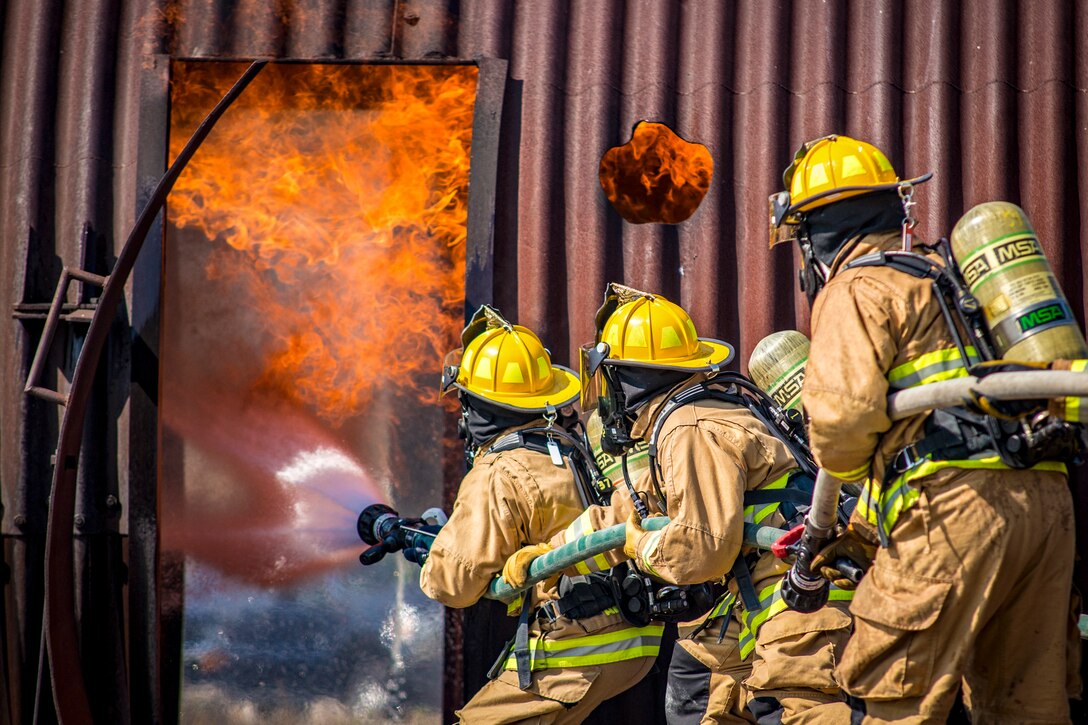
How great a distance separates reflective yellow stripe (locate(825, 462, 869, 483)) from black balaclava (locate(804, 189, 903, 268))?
74cm

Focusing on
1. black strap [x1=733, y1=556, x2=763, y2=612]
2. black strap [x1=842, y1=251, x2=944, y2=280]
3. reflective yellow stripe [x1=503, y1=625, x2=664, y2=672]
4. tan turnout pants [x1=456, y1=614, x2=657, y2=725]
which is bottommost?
tan turnout pants [x1=456, y1=614, x2=657, y2=725]

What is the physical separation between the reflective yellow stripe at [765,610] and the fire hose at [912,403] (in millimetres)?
325

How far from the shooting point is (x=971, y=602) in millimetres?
2867

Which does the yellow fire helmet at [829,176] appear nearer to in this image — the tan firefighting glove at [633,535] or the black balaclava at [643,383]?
the black balaclava at [643,383]

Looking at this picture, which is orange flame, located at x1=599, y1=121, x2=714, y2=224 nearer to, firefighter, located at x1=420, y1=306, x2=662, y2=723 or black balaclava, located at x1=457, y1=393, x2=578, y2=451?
black balaclava, located at x1=457, y1=393, x2=578, y2=451

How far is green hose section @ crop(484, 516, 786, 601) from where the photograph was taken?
140 inches

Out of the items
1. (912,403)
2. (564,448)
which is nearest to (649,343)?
(564,448)

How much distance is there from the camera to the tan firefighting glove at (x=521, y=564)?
13.2ft

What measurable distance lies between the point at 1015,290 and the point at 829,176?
0.79 m

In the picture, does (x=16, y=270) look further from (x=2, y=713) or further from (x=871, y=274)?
(x=871, y=274)

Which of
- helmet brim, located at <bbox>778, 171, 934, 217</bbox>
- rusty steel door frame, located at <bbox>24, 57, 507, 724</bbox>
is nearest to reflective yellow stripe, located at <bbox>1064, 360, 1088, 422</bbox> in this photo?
helmet brim, located at <bbox>778, 171, 934, 217</bbox>

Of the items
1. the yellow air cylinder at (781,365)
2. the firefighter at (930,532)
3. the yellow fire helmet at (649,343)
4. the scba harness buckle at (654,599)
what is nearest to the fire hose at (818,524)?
the firefighter at (930,532)

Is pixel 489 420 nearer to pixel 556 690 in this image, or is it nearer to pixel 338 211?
pixel 556 690

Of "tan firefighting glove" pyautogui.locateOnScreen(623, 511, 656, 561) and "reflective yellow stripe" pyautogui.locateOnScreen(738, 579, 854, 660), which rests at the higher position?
"tan firefighting glove" pyautogui.locateOnScreen(623, 511, 656, 561)
